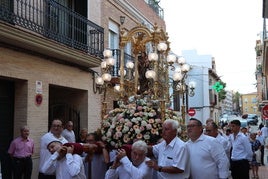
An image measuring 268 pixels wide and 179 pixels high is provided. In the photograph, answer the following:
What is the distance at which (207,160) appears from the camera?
5.20m

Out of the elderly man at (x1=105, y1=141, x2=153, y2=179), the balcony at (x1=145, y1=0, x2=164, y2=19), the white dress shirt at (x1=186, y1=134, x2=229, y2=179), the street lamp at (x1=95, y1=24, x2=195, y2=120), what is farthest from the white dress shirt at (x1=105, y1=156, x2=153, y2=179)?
the balcony at (x1=145, y1=0, x2=164, y2=19)

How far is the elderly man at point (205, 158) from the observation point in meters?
5.15

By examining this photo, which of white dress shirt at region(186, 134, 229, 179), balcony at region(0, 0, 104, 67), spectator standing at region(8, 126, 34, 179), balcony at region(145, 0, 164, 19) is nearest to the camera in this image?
white dress shirt at region(186, 134, 229, 179)

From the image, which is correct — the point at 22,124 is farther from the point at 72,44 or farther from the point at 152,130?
the point at 152,130

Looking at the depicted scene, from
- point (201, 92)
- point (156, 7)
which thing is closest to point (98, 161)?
point (156, 7)

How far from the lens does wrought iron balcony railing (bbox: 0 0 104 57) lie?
9875 mm

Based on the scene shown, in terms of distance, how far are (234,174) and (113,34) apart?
9566 mm

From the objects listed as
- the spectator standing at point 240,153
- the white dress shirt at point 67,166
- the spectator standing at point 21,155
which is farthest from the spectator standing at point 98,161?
the spectator standing at point 240,153

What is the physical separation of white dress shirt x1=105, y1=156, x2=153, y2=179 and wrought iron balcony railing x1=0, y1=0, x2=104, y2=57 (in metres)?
5.52

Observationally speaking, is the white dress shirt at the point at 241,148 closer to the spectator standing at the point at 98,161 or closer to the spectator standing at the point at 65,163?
the spectator standing at the point at 98,161

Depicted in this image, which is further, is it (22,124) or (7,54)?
(22,124)

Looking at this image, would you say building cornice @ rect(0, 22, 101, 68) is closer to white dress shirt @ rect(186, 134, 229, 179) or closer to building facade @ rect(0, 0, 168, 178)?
building facade @ rect(0, 0, 168, 178)

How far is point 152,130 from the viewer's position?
6621 mm

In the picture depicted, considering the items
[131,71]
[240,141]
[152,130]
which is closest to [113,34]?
[131,71]
